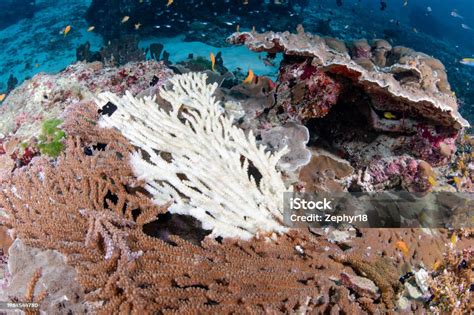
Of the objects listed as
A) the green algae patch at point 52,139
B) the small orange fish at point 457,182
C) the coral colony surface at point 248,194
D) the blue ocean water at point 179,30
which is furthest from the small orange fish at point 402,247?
the blue ocean water at point 179,30

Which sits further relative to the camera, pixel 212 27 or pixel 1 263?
pixel 212 27

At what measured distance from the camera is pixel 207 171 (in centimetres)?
293

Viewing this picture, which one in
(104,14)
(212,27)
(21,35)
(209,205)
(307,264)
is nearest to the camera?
(307,264)

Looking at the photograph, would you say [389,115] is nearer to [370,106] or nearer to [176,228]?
[370,106]

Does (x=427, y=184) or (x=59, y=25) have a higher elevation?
(x=427, y=184)

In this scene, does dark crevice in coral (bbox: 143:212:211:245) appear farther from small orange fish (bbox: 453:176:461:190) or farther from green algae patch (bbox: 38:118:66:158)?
small orange fish (bbox: 453:176:461:190)

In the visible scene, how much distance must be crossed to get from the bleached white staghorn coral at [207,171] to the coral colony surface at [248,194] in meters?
0.02

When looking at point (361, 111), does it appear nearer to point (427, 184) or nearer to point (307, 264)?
point (427, 184)

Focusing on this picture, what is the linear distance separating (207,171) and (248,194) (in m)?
0.45

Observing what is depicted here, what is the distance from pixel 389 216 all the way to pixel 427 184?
71 cm

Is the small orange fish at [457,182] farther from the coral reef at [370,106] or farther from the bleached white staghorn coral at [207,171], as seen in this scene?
the bleached white staghorn coral at [207,171]

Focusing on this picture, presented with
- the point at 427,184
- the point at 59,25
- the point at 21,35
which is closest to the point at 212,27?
the point at 59,25

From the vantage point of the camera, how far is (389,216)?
3459 mm

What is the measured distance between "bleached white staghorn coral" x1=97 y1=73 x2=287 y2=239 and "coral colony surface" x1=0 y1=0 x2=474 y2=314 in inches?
0.7
